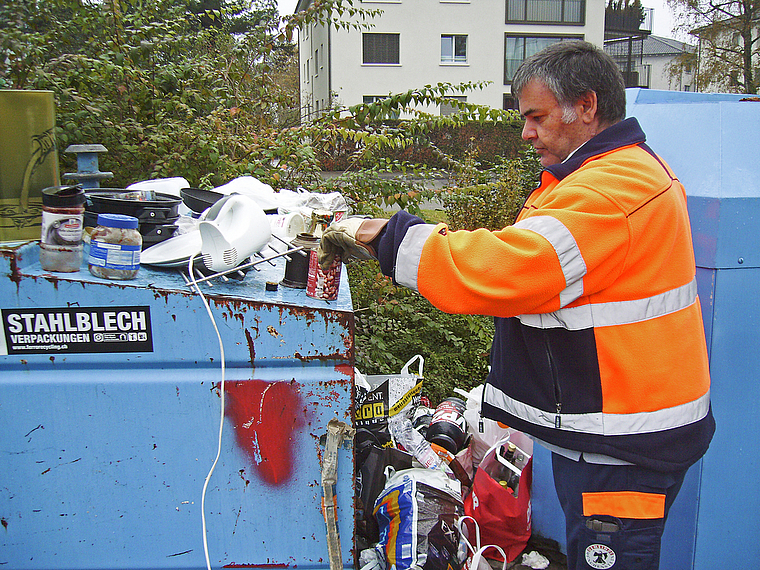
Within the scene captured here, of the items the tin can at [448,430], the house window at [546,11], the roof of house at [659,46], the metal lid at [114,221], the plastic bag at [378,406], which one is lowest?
the tin can at [448,430]

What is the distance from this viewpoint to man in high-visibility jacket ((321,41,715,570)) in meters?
1.44

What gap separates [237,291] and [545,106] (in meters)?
0.99

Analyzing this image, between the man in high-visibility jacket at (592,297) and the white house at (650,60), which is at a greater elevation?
the white house at (650,60)

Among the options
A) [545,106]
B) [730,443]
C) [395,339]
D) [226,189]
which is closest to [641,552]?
[730,443]

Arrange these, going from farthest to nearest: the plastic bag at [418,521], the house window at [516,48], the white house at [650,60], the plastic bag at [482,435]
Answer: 1. the white house at [650,60]
2. the house window at [516,48]
3. the plastic bag at [482,435]
4. the plastic bag at [418,521]

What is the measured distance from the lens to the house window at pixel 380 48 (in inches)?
997

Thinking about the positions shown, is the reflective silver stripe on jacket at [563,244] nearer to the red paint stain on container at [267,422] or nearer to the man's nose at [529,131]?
the man's nose at [529,131]

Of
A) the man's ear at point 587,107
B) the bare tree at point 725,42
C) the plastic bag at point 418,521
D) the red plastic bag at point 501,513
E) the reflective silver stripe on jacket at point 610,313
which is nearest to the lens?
the reflective silver stripe on jacket at point 610,313

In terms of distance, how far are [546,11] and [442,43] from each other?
210 inches

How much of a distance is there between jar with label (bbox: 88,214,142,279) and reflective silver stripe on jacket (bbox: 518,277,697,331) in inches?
43.1

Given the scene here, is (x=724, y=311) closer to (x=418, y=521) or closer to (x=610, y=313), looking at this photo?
(x=610, y=313)

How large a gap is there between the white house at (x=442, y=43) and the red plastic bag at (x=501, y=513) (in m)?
23.4

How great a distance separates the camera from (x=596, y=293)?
4.99 ft

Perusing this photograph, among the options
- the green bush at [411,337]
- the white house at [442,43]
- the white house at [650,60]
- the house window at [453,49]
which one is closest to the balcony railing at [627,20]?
the white house at [650,60]
